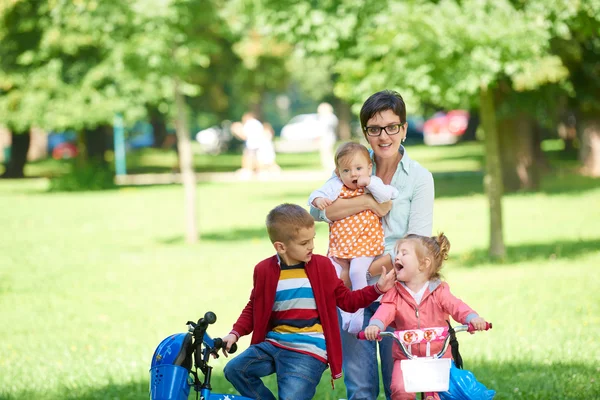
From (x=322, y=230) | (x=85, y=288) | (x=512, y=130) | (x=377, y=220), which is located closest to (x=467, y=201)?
(x=512, y=130)

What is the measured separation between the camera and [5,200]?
2869cm

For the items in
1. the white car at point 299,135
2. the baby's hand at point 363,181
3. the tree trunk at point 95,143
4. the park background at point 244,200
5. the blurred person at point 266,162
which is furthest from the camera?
the white car at point 299,135

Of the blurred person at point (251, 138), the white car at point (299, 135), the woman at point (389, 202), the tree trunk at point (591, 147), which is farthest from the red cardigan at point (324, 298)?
the white car at point (299, 135)

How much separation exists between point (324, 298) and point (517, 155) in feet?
71.5

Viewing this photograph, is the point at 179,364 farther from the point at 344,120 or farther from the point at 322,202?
the point at 344,120

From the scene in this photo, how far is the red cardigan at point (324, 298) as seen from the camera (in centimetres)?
465

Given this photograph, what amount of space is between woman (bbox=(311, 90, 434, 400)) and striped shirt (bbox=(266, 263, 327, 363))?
385mm

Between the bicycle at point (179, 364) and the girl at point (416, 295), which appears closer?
the bicycle at point (179, 364)

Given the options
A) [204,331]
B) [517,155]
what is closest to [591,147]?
[517,155]

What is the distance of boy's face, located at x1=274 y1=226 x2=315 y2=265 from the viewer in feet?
15.0

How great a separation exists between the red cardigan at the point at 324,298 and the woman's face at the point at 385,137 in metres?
0.65

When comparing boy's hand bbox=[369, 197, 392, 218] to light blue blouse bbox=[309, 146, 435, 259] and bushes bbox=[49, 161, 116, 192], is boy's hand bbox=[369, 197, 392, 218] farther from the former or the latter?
bushes bbox=[49, 161, 116, 192]

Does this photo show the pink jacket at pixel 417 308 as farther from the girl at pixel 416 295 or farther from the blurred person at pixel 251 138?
the blurred person at pixel 251 138

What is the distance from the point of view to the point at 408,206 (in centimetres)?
498
